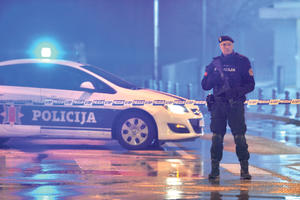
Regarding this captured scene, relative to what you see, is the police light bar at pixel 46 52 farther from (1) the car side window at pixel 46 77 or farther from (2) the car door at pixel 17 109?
(2) the car door at pixel 17 109

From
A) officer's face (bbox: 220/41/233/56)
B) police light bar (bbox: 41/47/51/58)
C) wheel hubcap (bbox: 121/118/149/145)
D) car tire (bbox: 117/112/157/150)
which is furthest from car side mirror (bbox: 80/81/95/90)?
police light bar (bbox: 41/47/51/58)

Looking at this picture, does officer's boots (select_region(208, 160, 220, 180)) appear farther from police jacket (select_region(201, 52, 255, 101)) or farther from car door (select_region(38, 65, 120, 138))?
car door (select_region(38, 65, 120, 138))

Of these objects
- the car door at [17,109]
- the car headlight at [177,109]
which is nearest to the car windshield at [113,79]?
the car headlight at [177,109]

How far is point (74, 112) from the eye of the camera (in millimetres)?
13016

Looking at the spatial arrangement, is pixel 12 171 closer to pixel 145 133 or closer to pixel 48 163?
pixel 48 163

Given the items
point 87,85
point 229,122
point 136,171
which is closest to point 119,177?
point 136,171

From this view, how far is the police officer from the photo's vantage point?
9.28 metres

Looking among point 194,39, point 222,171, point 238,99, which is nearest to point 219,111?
Result: point 238,99

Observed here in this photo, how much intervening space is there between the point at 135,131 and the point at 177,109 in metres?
0.78

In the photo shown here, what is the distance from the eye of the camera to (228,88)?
9242mm

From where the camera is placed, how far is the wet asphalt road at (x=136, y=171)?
8.19m

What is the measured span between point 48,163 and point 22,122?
258 centimetres

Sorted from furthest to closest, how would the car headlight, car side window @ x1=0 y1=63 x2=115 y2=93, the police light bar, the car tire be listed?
the police light bar
car side window @ x1=0 y1=63 x2=115 y2=93
the car headlight
the car tire

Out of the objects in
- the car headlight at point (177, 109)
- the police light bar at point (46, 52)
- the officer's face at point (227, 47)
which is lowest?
the car headlight at point (177, 109)
